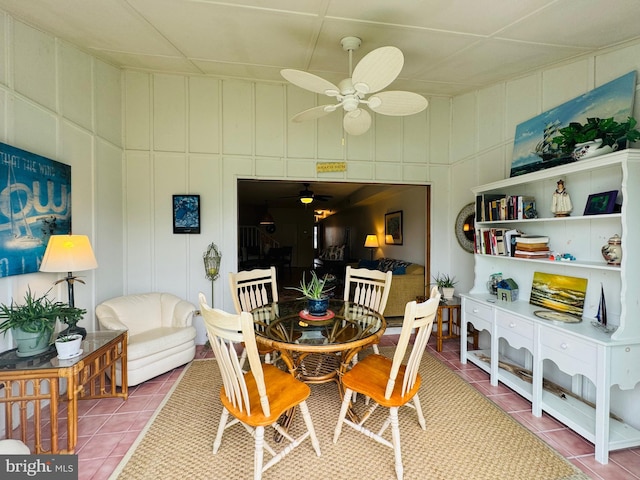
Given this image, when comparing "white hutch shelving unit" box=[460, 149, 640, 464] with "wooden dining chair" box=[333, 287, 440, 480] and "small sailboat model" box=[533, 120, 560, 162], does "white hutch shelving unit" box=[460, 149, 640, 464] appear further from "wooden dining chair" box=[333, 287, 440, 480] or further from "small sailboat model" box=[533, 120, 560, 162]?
"wooden dining chair" box=[333, 287, 440, 480]

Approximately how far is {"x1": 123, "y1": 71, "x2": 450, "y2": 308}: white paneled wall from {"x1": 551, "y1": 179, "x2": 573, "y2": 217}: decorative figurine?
217cm

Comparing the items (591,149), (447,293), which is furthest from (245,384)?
(447,293)

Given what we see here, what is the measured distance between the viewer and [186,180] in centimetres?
367

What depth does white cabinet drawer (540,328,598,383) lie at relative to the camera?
1896mm

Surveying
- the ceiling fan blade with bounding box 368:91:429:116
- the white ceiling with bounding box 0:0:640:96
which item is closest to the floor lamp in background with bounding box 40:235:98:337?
the white ceiling with bounding box 0:0:640:96

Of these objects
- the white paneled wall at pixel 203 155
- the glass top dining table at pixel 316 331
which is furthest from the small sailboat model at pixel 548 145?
the glass top dining table at pixel 316 331

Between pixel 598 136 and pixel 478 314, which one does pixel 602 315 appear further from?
pixel 598 136

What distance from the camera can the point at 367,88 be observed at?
6.47 ft

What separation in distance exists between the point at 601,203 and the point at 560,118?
3.00 feet

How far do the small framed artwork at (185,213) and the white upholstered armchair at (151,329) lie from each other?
843 mm

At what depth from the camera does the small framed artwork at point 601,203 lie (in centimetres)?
204

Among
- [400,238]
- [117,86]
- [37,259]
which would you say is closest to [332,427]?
[37,259]

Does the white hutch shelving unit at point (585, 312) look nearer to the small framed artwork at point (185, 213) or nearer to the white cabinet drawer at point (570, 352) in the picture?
the white cabinet drawer at point (570, 352)

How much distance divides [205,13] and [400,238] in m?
5.16
